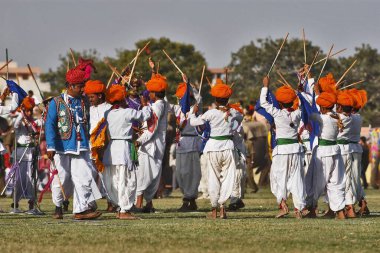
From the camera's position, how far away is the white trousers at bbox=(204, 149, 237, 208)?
65.7 ft

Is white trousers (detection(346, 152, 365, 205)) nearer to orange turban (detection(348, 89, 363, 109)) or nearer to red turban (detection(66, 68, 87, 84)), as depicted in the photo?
orange turban (detection(348, 89, 363, 109))

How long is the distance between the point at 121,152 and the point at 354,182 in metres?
4.05

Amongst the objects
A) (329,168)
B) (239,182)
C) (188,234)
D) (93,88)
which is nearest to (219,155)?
(329,168)

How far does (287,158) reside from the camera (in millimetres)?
20281

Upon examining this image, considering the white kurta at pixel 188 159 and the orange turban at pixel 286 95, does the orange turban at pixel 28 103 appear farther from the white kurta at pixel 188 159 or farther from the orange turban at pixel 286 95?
the orange turban at pixel 286 95

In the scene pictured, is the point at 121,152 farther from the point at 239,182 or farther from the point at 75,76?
the point at 239,182

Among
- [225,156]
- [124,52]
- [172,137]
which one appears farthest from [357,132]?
[124,52]

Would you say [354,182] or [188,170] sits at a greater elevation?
[188,170]

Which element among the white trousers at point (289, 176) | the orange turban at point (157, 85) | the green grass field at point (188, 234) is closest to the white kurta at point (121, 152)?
the green grass field at point (188, 234)

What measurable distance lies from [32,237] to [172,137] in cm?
1604

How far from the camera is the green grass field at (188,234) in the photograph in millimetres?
14555

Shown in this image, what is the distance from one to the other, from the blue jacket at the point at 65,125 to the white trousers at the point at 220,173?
6.89 ft

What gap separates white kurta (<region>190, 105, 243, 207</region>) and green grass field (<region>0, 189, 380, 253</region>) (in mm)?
508

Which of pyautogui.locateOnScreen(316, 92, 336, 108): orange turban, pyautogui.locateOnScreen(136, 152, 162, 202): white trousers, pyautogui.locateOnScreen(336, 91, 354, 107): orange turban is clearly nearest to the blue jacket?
pyautogui.locateOnScreen(136, 152, 162, 202): white trousers
